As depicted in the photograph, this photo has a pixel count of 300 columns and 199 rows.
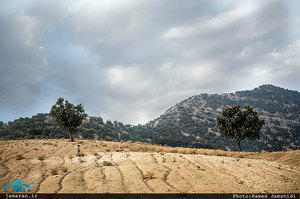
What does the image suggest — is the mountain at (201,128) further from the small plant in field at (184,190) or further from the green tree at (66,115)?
the small plant in field at (184,190)

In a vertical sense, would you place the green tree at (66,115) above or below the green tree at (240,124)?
above

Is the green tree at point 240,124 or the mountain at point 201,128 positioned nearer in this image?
the green tree at point 240,124

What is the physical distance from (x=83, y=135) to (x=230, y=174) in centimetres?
8544

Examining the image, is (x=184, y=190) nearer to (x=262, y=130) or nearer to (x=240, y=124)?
(x=240, y=124)

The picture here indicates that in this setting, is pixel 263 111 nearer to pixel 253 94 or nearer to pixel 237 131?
pixel 253 94

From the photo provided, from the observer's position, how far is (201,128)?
135000 mm

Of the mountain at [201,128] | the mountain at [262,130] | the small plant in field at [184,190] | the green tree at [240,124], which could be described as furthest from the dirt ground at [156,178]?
the mountain at [262,130]

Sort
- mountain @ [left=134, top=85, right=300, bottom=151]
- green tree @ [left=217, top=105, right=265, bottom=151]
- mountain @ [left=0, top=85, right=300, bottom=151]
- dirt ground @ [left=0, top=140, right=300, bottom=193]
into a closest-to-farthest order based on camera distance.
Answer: dirt ground @ [left=0, top=140, right=300, bottom=193] < green tree @ [left=217, top=105, right=265, bottom=151] < mountain @ [left=0, top=85, right=300, bottom=151] < mountain @ [left=134, top=85, right=300, bottom=151]

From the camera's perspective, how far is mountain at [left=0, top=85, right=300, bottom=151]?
8088 centimetres

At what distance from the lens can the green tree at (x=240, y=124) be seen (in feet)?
116

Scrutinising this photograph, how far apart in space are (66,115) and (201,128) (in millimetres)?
117311

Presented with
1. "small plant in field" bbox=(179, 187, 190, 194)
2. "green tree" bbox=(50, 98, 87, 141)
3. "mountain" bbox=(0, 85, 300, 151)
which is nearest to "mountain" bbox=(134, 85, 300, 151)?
"mountain" bbox=(0, 85, 300, 151)

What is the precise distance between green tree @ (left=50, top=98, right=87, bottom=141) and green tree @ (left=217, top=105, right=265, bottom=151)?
33380 mm

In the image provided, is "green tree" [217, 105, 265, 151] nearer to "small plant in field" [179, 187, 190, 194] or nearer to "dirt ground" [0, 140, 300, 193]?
"dirt ground" [0, 140, 300, 193]
